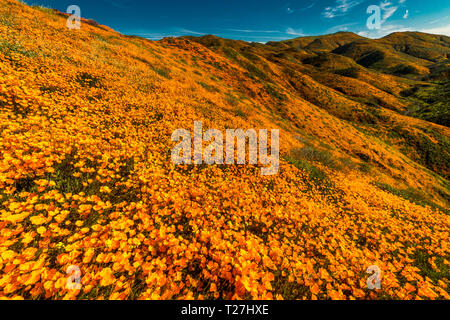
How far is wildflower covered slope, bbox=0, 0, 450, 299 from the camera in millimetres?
2428

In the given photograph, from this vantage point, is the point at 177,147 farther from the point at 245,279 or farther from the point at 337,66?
the point at 337,66

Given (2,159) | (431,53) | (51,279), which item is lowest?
(51,279)

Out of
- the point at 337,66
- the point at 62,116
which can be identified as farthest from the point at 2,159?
the point at 337,66

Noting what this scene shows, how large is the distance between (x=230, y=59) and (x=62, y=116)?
134ft

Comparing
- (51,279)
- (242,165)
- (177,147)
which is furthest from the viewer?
(242,165)

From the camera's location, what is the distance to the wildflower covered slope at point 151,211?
2.43 meters

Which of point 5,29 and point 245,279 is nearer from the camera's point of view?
point 245,279

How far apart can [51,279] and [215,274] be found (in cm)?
217

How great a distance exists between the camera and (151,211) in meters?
3.70

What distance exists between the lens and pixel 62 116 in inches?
228
